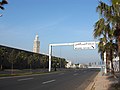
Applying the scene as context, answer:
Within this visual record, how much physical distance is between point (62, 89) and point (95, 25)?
6.18 metres

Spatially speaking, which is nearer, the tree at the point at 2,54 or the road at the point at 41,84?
the road at the point at 41,84

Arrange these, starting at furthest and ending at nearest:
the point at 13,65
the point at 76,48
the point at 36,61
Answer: the point at 36,61 < the point at 13,65 < the point at 76,48

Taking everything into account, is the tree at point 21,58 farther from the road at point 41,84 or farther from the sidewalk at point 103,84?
the sidewalk at point 103,84

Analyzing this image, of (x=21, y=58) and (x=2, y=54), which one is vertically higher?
(x=2, y=54)

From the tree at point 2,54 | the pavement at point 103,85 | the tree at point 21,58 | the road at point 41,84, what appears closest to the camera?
the pavement at point 103,85

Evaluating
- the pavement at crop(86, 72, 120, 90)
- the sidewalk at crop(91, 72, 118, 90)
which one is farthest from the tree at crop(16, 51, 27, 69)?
the pavement at crop(86, 72, 120, 90)

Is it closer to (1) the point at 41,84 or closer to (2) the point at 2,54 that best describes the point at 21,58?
(2) the point at 2,54

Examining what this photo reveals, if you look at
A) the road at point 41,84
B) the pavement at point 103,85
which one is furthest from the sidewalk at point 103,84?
the road at point 41,84

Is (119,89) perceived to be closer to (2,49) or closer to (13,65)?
(2,49)

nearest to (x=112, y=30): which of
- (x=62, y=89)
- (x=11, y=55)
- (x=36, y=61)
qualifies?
Result: (x=62, y=89)

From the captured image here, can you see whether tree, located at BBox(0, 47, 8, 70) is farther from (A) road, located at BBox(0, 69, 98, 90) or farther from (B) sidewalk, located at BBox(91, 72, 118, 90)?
(B) sidewalk, located at BBox(91, 72, 118, 90)

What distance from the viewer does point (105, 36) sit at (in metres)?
22.4

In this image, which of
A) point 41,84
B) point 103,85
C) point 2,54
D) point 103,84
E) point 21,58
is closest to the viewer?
point 103,85

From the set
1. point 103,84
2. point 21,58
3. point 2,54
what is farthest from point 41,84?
point 21,58
